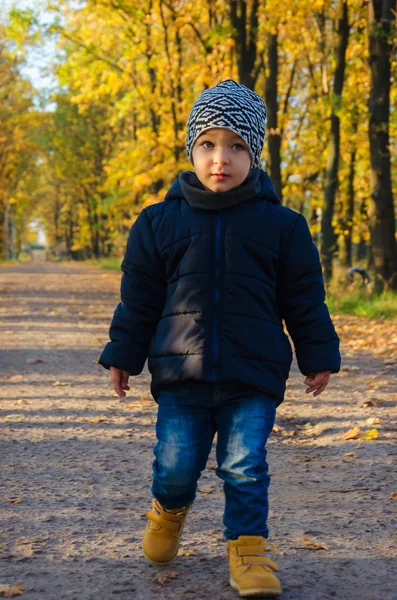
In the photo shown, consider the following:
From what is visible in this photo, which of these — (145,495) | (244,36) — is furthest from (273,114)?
(145,495)

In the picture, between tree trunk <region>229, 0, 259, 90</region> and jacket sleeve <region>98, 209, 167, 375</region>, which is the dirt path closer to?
jacket sleeve <region>98, 209, 167, 375</region>

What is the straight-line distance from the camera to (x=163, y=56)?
2602 centimetres

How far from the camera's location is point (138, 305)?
3398 millimetres

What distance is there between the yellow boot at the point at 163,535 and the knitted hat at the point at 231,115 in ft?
4.72

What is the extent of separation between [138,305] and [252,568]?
108cm

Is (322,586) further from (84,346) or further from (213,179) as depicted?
(84,346)

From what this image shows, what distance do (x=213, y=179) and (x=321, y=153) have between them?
82.6 ft

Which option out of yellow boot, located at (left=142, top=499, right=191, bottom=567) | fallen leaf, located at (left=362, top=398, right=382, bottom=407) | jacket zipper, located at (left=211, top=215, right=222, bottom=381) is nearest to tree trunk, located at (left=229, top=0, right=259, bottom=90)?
fallen leaf, located at (left=362, top=398, right=382, bottom=407)

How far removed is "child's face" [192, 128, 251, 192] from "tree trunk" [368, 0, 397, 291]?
12.2 m

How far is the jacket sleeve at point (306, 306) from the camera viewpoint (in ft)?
10.9

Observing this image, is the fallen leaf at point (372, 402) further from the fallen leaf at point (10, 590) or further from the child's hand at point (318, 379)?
the fallen leaf at point (10, 590)

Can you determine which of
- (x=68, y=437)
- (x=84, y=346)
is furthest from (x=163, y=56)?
(x=68, y=437)

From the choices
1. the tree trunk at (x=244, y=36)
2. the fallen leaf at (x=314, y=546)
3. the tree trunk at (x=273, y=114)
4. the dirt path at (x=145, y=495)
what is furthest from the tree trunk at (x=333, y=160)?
the fallen leaf at (x=314, y=546)

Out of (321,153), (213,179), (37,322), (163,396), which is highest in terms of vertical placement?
(321,153)
